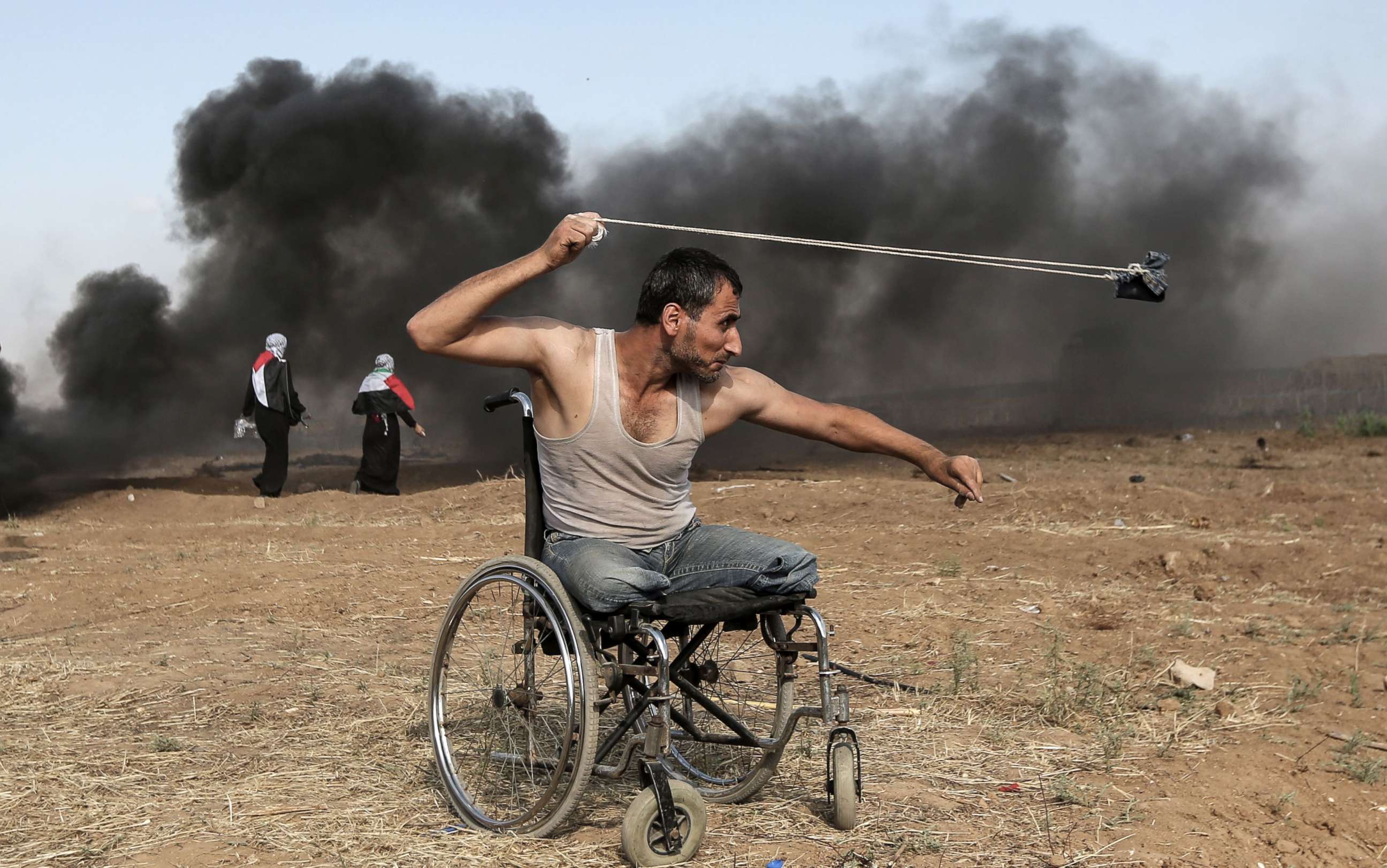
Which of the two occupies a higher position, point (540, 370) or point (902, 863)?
point (540, 370)

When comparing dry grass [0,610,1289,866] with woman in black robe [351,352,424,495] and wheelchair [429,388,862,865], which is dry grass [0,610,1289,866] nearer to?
wheelchair [429,388,862,865]

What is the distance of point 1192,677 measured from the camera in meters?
5.37

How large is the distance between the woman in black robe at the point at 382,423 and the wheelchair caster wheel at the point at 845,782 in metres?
11.7

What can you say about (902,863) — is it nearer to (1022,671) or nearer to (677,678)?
(677,678)

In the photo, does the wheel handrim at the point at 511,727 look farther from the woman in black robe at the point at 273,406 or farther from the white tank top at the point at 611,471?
the woman in black robe at the point at 273,406

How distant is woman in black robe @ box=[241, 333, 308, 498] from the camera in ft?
49.2

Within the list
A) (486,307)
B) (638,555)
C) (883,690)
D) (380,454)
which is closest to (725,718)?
(638,555)

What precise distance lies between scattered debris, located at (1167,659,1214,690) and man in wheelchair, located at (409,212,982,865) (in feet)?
7.19

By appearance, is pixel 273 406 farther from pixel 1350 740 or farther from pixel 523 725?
pixel 1350 740

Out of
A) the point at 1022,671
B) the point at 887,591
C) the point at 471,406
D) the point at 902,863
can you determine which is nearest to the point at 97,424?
the point at 471,406

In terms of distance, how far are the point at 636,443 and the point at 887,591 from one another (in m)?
4.17

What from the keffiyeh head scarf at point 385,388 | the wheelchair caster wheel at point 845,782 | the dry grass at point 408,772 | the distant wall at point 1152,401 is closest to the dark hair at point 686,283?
the wheelchair caster wheel at point 845,782

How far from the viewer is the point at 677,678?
3.66 meters

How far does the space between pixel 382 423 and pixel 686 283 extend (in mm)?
11938
